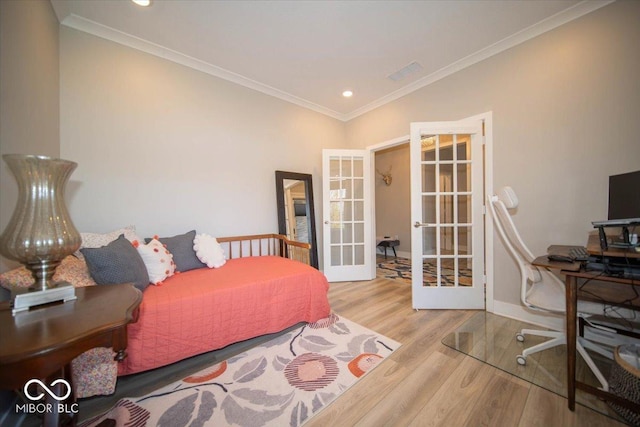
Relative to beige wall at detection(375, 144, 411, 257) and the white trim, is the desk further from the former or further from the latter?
beige wall at detection(375, 144, 411, 257)

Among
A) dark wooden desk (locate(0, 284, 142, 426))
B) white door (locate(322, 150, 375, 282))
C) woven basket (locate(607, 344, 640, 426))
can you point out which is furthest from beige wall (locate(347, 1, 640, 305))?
dark wooden desk (locate(0, 284, 142, 426))

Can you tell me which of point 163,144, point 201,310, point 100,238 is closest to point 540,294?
point 201,310

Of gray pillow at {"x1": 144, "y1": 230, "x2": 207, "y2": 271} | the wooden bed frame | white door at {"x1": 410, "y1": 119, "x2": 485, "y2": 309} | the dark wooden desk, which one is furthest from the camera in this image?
the wooden bed frame

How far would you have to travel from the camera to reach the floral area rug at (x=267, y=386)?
1.19 metres

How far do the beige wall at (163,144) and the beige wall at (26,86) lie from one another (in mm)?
172

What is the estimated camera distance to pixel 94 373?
1253 mm

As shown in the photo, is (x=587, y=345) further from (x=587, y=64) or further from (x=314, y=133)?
(x=314, y=133)

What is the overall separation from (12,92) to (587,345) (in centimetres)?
370

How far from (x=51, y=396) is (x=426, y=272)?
3.17m

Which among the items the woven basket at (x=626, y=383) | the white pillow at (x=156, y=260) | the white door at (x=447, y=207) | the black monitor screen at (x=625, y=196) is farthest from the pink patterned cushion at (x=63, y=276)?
the black monitor screen at (x=625, y=196)

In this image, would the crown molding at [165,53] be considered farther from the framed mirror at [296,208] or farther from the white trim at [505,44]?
the white trim at [505,44]

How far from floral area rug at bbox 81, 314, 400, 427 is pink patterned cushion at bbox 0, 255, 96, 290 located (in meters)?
0.71

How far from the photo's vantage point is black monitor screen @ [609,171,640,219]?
140 centimetres

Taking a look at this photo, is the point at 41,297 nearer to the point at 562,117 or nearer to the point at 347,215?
the point at 347,215
